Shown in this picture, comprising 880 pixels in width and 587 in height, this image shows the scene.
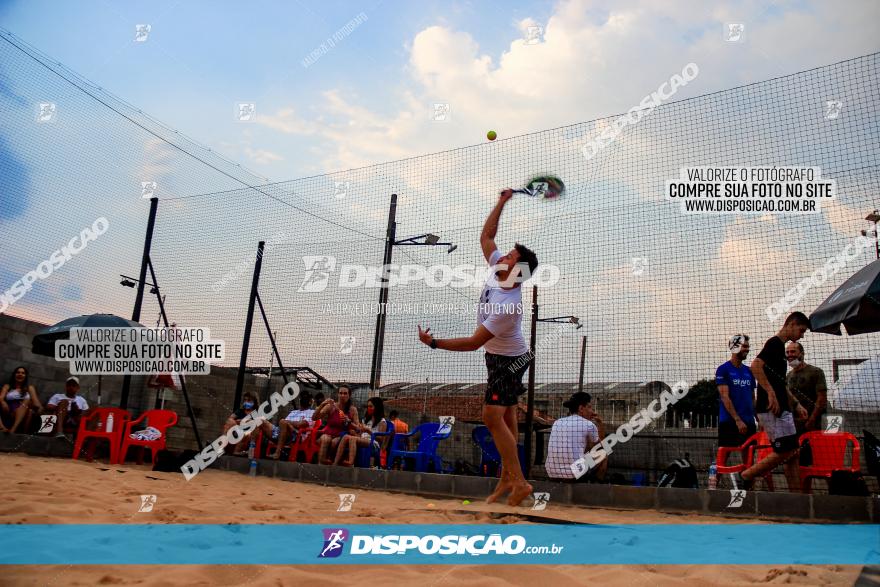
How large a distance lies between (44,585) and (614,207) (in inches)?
223

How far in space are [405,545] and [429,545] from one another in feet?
0.34

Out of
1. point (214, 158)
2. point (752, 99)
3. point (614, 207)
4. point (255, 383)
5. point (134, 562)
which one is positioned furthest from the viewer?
point (255, 383)

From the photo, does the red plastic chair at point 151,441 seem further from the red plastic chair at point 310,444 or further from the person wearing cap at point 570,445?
the person wearing cap at point 570,445

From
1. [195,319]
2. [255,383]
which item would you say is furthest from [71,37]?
[255,383]

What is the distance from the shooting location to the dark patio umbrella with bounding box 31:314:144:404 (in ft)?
27.8

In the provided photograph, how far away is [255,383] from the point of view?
11.7 meters

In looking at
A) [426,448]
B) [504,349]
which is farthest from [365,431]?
[504,349]

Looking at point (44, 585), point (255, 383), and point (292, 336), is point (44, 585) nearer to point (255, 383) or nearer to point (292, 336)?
point (292, 336)

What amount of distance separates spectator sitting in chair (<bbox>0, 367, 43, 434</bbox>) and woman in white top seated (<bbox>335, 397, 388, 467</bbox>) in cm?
410

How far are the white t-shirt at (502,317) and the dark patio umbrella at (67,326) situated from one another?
608 cm

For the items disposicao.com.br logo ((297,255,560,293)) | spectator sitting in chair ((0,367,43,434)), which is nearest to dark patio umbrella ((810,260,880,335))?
disposicao.com.br logo ((297,255,560,293))

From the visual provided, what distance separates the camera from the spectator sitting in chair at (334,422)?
7.30m

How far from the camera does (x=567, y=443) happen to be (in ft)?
19.3

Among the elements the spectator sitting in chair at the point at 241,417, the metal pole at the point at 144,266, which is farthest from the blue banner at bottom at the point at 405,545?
the metal pole at the point at 144,266
